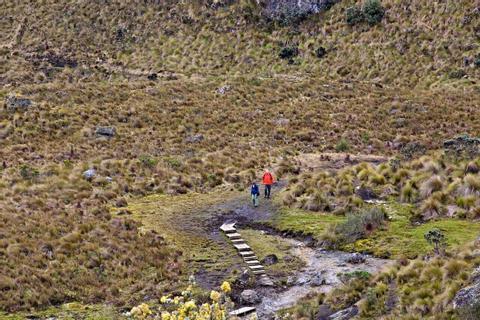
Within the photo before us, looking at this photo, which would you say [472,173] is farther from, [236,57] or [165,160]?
[236,57]

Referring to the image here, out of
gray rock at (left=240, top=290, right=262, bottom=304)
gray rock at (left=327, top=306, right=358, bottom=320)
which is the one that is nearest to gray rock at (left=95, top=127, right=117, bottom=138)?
gray rock at (left=240, top=290, right=262, bottom=304)

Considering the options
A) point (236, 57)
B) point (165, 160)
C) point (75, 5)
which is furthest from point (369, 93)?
point (75, 5)

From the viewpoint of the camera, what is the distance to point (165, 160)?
1286 inches

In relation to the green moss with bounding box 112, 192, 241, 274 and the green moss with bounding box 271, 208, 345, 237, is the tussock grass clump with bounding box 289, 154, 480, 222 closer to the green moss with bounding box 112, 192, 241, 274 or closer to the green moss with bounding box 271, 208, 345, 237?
the green moss with bounding box 271, 208, 345, 237

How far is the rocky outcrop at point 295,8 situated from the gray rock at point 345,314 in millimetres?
46941

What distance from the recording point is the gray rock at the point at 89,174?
2956cm

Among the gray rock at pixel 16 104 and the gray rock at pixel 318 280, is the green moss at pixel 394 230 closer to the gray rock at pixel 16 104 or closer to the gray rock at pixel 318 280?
the gray rock at pixel 318 280

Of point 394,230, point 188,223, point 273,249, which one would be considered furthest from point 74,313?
point 394,230

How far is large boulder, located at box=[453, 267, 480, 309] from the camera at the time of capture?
39.1 feet

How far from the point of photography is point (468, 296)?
12.3 meters

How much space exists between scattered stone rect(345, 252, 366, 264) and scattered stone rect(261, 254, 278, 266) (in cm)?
219

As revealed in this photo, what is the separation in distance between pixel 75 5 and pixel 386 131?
40871 mm

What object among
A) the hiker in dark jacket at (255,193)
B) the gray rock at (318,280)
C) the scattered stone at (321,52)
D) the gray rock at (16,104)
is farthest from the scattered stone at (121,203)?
the scattered stone at (321,52)

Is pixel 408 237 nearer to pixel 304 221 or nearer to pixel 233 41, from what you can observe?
pixel 304 221
